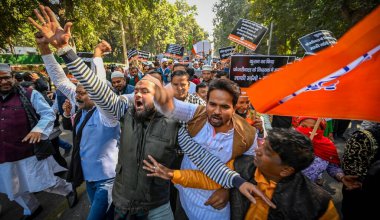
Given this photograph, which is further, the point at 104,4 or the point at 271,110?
the point at 104,4

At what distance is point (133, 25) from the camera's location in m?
31.5

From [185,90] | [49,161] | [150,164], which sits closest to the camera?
[150,164]

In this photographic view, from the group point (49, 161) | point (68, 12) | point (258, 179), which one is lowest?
point (49, 161)

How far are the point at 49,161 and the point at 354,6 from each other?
506 inches

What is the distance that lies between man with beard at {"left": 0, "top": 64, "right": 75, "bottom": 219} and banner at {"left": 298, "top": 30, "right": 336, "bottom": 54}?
561 cm

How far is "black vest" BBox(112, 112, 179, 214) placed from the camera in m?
1.80

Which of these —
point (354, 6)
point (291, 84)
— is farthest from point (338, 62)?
point (354, 6)

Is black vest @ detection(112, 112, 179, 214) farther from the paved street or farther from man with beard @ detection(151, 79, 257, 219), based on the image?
the paved street

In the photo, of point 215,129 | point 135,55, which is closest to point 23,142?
point 215,129

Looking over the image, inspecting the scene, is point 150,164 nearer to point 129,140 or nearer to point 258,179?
point 129,140

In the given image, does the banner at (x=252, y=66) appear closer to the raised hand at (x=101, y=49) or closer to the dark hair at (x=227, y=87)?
the dark hair at (x=227, y=87)

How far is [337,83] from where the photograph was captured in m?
1.71

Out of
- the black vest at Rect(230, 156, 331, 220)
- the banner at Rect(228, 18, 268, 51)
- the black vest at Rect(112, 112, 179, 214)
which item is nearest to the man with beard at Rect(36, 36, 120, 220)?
the black vest at Rect(112, 112, 179, 214)

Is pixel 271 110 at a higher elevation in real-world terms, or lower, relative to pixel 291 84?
A: lower
